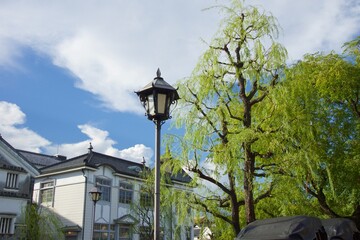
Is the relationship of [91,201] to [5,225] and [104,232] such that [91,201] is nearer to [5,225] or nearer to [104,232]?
[104,232]

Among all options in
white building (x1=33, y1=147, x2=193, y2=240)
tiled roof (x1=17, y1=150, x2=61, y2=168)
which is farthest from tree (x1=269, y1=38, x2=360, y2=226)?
tiled roof (x1=17, y1=150, x2=61, y2=168)

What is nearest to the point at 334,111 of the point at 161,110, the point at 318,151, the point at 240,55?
A: the point at 318,151

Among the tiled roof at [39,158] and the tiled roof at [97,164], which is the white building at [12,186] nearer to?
the tiled roof at [97,164]

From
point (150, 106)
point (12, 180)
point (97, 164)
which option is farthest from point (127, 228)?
point (150, 106)

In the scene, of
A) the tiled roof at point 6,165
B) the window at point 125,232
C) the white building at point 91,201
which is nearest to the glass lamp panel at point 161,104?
the tiled roof at point 6,165

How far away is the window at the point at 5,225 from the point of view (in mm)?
20219

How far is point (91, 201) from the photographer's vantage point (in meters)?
25.1

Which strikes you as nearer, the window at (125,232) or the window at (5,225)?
the window at (5,225)

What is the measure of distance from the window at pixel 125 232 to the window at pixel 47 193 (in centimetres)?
534

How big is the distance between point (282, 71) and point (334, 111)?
2.99m

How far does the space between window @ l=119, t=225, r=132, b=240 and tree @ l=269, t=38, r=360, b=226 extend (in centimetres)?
1693

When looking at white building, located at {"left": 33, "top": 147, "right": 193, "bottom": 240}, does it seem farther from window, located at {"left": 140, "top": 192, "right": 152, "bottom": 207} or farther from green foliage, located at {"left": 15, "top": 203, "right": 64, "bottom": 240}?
green foliage, located at {"left": 15, "top": 203, "right": 64, "bottom": 240}

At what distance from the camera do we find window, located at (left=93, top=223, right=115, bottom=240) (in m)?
25.1

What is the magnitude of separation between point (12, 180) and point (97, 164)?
5.92 metres
